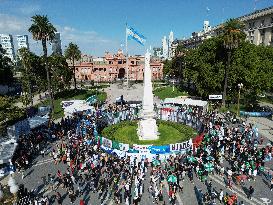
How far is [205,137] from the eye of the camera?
3153 cm

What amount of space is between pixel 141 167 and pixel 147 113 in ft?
25.1

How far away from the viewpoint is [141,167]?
2483 cm

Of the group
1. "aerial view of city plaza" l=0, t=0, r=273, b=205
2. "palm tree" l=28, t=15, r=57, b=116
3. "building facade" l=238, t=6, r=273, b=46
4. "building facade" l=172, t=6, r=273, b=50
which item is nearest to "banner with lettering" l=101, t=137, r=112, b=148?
"aerial view of city plaza" l=0, t=0, r=273, b=205

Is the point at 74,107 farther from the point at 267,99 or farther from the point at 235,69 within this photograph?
the point at 267,99

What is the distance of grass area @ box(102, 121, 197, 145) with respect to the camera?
31.4 meters

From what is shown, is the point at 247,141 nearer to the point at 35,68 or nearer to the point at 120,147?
the point at 120,147

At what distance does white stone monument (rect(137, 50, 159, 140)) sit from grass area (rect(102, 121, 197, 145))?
816 millimetres

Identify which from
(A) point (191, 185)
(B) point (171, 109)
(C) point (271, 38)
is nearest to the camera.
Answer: (A) point (191, 185)

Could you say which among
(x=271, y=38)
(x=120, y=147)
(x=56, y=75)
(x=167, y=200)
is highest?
(x=271, y=38)

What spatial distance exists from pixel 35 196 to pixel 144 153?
10636 millimetres

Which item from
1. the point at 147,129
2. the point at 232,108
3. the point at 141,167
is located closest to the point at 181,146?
the point at 147,129

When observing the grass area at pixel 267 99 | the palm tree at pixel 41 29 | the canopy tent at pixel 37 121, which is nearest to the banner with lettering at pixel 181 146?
the canopy tent at pixel 37 121

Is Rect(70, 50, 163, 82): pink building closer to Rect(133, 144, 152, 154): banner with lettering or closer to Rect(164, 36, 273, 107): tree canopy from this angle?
Rect(164, 36, 273, 107): tree canopy

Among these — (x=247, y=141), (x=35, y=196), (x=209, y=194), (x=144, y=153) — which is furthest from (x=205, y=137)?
(x=35, y=196)
